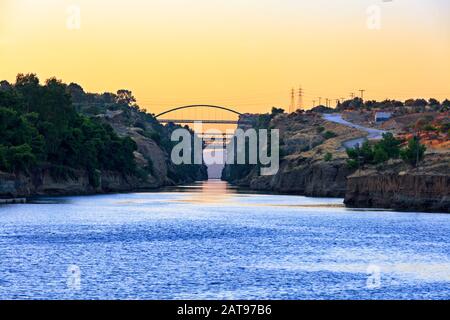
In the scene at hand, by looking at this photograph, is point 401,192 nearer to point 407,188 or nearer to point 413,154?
point 407,188

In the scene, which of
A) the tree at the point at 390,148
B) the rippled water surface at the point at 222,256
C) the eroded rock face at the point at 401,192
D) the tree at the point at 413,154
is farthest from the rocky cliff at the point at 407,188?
the rippled water surface at the point at 222,256

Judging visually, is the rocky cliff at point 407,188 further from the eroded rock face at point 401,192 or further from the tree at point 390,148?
the tree at point 390,148

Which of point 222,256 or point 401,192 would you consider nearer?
point 222,256

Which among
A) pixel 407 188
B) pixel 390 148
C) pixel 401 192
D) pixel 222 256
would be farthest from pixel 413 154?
pixel 222 256

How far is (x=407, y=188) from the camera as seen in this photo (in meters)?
137

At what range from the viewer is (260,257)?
77.2 meters

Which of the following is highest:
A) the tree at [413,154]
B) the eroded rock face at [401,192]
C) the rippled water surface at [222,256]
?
the tree at [413,154]

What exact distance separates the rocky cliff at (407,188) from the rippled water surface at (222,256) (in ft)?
12.4

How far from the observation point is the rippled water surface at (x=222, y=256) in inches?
2306

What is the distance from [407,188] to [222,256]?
65409 millimetres

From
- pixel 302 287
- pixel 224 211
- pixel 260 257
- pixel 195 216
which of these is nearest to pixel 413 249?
pixel 260 257

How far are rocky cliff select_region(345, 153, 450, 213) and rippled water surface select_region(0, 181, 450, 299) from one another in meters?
3.77
